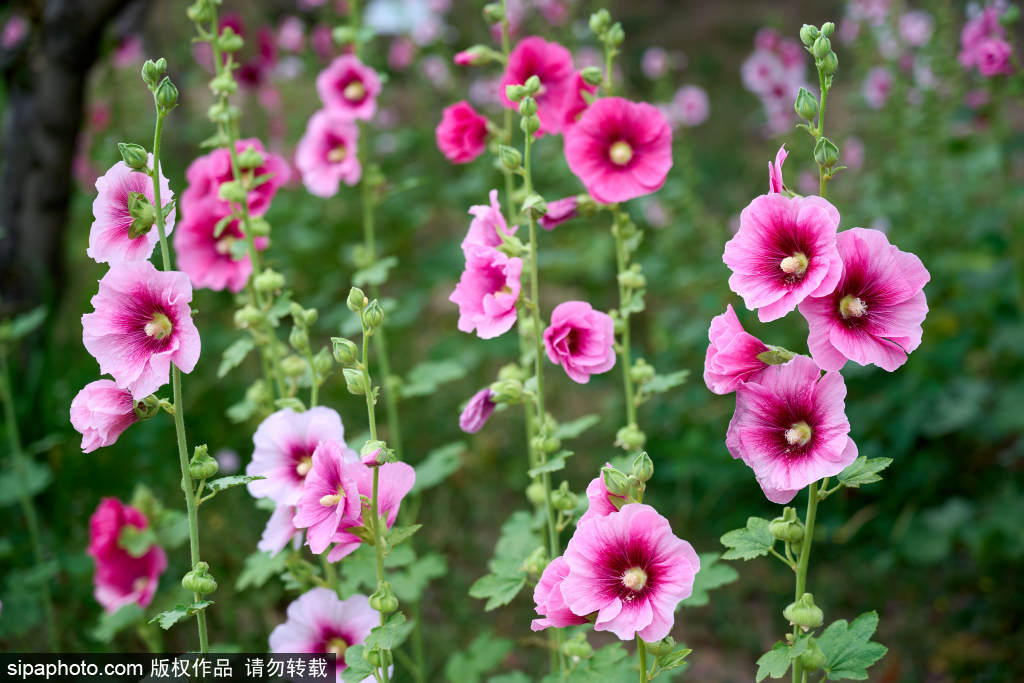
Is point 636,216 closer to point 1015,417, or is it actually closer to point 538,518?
point 1015,417

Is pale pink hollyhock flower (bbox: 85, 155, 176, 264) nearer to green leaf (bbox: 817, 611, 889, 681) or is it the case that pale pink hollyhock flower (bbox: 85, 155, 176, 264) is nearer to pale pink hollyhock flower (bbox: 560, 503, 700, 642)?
pale pink hollyhock flower (bbox: 560, 503, 700, 642)

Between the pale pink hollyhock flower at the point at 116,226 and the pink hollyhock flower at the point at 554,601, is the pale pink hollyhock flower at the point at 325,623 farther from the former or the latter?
the pale pink hollyhock flower at the point at 116,226

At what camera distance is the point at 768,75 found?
12.1 ft

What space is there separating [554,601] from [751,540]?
11.6 inches

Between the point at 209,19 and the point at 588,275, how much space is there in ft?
7.80

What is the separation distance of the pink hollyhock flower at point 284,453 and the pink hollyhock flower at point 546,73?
66 cm

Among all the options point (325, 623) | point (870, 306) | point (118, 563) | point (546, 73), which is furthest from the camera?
point (118, 563)

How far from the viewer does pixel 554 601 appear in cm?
106

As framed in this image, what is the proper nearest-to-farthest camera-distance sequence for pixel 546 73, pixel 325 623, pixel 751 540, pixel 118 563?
pixel 751 540 → pixel 325 623 → pixel 546 73 → pixel 118 563

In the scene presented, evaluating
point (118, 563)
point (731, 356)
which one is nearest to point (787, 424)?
point (731, 356)

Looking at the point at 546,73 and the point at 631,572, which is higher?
the point at 546,73

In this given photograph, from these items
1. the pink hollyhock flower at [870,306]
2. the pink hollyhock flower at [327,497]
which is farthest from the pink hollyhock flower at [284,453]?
the pink hollyhock flower at [870,306]

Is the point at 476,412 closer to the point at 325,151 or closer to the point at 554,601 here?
the point at 554,601

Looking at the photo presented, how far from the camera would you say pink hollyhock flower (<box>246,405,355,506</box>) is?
133cm
